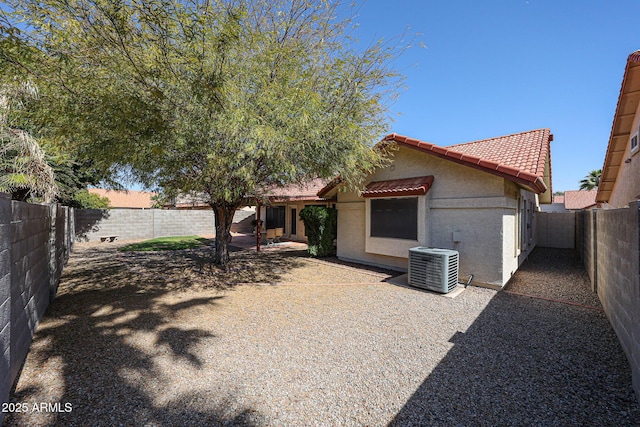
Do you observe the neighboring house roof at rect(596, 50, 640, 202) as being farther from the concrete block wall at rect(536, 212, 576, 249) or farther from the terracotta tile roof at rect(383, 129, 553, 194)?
the concrete block wall at rect(536, 212, 576, 249)

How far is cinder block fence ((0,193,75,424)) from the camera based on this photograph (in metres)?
2.57

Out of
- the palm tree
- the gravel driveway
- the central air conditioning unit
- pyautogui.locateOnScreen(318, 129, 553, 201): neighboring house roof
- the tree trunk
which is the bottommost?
the gravel driveway

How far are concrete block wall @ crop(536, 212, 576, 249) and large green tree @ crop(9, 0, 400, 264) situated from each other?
46.8ft

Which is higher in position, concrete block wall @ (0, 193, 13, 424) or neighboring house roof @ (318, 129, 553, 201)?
neighboring house roof @ (318, 129, 553, 201)

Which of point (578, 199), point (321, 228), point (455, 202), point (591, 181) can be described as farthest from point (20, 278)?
point (591, 181)

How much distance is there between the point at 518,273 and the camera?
9.05 m

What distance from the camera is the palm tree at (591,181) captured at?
3130 centimetres

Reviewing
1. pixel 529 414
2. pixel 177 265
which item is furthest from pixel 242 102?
pixel 177 265

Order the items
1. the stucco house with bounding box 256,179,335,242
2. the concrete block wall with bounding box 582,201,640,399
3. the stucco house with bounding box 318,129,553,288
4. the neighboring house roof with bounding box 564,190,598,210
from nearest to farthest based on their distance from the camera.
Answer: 1. the concrete block wall with bounding box 582,201,640,399
2. the stucco house with bounding box 318,129,553,288
3. the stucco house with bounding box 256,179,335,242
4. the neighboring house roof with bounding box 564,190,598,210

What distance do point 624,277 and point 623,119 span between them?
538cm

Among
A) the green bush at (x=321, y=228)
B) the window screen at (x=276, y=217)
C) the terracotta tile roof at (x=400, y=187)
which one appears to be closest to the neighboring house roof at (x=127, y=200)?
the window screen at (x=276, y=217)

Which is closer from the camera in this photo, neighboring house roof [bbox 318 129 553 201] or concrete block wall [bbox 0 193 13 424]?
concrete block wall [bbox 0 193 13 424]

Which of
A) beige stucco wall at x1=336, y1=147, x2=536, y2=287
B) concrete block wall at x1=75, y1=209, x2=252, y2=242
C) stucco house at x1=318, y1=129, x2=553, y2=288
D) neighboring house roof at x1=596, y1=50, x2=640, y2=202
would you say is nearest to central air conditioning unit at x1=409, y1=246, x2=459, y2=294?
beige stucco wall at x1=336, y1=147, x2=536, y2=287

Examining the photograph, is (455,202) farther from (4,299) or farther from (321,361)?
(4,299)
